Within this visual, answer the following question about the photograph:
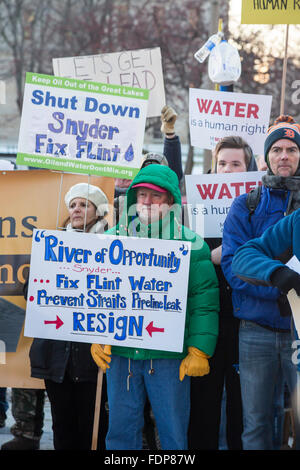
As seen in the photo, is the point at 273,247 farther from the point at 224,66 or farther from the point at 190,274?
the point at 224,66

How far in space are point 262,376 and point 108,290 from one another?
3.11 feet

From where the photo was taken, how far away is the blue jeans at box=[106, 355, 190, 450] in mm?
3453

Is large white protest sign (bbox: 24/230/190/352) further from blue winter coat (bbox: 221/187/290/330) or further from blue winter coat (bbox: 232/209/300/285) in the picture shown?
blue winter coat (bbox: 232/209/300/285)

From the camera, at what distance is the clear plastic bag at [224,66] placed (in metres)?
5.76

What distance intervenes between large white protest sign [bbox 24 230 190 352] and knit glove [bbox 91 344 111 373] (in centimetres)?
5

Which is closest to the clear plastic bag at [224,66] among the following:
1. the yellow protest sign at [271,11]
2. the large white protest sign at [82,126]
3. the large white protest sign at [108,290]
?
the yellow protest sign at [271,11]

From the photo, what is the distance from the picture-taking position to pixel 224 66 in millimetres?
5770

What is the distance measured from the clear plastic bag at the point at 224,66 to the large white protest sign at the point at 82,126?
194cm

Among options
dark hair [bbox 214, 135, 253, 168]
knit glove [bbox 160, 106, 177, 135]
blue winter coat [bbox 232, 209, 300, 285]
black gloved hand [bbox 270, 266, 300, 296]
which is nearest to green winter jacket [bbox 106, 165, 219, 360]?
blue winter coat [bbox 232, 209, 300, 285]

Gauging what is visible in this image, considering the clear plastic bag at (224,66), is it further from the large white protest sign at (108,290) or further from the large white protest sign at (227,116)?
the large white protest sign at (108,290)

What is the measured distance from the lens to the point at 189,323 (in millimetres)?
3602

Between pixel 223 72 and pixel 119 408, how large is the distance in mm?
3363
